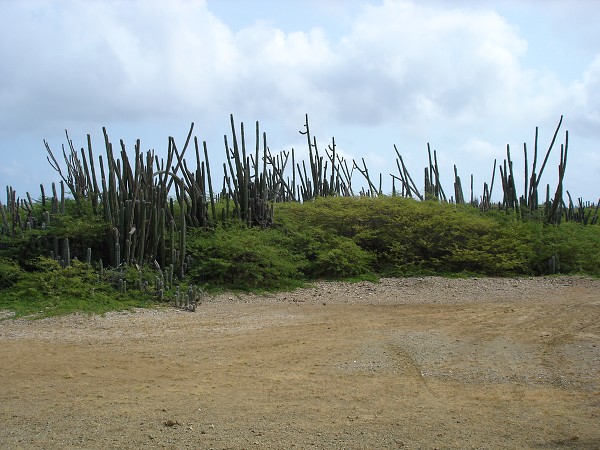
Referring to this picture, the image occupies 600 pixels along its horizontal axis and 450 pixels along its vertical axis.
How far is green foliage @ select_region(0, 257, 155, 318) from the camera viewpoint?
14086mm

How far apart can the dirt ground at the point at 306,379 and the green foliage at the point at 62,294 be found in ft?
2.47

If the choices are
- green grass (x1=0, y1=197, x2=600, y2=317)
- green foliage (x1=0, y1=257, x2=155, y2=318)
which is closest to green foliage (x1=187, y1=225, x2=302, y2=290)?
green grass (x1=0, y1=197, x2=600, y2=317)

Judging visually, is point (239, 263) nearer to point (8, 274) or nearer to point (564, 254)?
point (8, 274)

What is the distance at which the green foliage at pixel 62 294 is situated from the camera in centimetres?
1409

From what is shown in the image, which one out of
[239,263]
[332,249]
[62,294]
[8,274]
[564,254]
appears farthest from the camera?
[564,254]

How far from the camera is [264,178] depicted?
20.3m

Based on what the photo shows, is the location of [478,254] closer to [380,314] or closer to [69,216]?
[380,314]

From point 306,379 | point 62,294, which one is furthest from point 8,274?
point 306,379

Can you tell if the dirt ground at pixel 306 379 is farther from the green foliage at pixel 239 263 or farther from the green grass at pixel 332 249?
the green foliage at pixel 239 263

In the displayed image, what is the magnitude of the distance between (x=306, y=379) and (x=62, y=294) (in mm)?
7505

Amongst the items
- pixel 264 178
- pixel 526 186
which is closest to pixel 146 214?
pixel 264 178

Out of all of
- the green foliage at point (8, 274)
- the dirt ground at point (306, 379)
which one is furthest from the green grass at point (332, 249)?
the dirt ground at point (306, 379)

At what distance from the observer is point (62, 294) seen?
1486 cm

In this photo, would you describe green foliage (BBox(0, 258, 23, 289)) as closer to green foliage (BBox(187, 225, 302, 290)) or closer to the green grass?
the green grass
